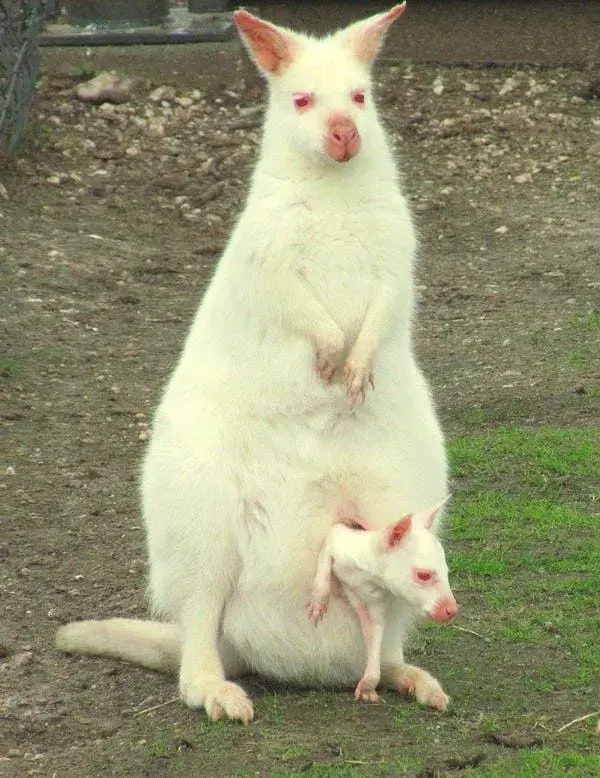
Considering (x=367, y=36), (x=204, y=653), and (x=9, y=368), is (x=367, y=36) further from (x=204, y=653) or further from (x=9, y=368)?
(x=9, y=368)

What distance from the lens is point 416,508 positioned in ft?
12.7

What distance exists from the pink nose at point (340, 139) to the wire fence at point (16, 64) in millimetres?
5221

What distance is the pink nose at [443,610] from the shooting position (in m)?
3.54

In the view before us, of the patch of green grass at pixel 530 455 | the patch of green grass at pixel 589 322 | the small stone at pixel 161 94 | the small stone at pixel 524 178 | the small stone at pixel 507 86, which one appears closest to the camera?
the patch of green grass at pixel 530 455

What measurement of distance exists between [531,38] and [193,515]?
7.51 metres

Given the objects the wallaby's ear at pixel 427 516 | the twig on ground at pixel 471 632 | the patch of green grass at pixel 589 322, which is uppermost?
the patch of green grass at pixel 589 322

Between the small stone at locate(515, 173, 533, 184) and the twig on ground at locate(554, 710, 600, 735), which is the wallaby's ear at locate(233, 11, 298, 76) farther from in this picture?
the small stone at locate(515, 173, 533, 184)

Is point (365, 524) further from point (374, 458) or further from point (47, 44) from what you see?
point (47, 44)

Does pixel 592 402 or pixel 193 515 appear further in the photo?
pixel 592 402

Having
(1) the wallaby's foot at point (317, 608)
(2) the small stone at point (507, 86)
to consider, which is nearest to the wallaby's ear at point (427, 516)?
(1) the wallaby's foot at point (317, 608)

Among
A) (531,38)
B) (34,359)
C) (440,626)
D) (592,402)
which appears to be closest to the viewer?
(440,626)

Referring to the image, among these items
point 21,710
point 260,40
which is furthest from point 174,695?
point 260,40

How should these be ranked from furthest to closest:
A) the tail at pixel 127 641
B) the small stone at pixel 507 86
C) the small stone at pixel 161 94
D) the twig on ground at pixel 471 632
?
the small stone at pixel 507 86
the small stone at pixel 161 94
the twig on ground at pixel 471 632
the tail at pixel 127 641

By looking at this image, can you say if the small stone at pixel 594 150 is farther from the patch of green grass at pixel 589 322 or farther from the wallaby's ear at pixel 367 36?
the wallaby's ear at pixel 367 36
